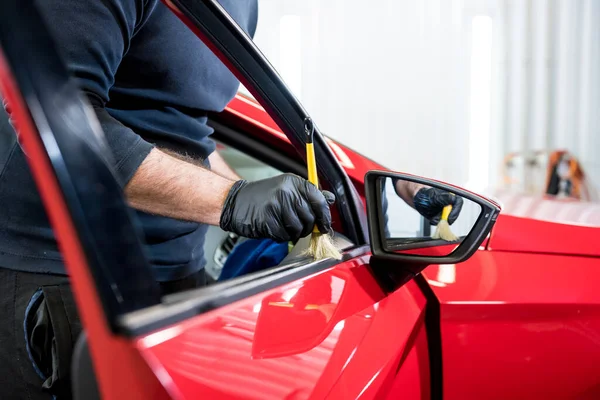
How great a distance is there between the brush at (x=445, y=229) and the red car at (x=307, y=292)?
13 millimetres

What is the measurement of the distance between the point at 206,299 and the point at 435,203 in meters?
0.67

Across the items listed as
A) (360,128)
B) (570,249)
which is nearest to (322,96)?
(360,128)

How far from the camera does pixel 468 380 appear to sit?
1093mm

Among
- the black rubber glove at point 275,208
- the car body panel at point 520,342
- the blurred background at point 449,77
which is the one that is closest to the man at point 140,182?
the black rubber glove at point 275,208

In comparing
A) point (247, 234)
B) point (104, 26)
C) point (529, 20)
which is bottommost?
point (247, 234)

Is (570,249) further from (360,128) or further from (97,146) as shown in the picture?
(360,128)

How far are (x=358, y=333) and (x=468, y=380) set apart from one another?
0.38 m

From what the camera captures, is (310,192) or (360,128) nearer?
→ (310,192)

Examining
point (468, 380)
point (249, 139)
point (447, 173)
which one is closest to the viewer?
point (468, 380)

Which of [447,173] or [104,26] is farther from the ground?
[104,26]

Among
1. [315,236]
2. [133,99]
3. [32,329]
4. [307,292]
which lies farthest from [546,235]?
[32,329]

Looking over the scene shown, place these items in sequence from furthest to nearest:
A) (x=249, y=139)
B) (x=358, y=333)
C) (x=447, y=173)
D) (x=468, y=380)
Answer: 1. (x=447, y=173)
2. (x=249, y=139)
3. (x=468, y=380)
4. (x=358, y=333)

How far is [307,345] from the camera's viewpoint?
72 cm

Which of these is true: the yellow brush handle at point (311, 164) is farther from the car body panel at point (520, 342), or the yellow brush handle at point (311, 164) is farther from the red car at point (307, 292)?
the car body panel at point (520, 342)
